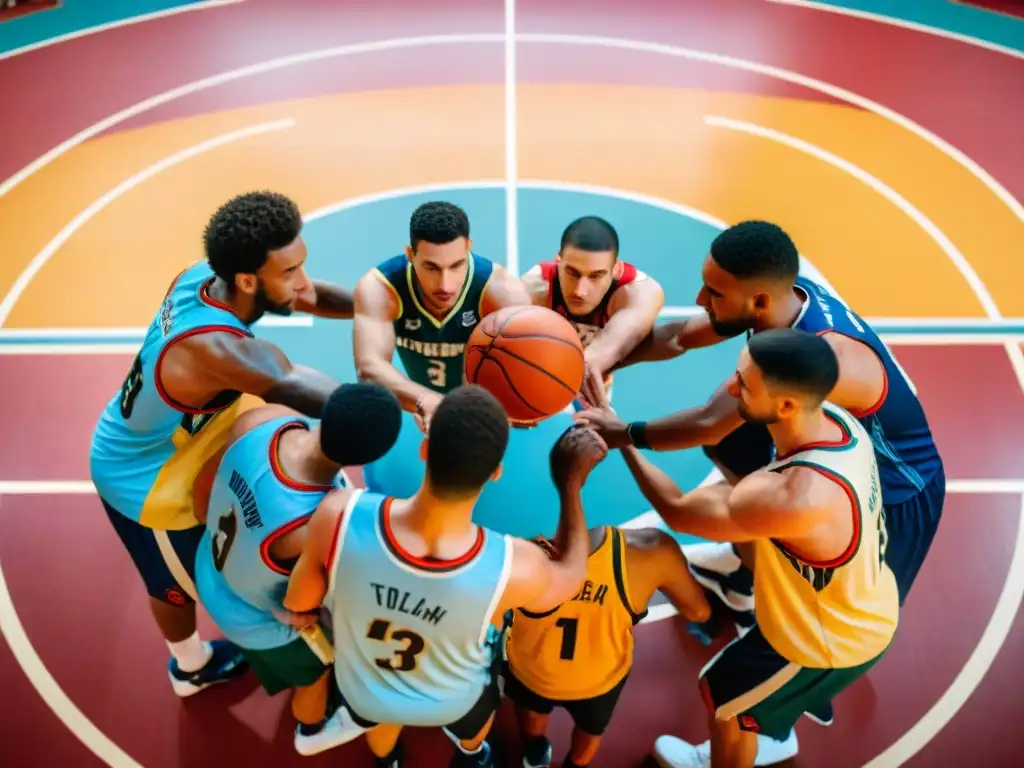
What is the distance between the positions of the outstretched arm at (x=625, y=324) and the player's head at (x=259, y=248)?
150 centimetres

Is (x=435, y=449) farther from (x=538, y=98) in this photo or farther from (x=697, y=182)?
(x=538, y=98)

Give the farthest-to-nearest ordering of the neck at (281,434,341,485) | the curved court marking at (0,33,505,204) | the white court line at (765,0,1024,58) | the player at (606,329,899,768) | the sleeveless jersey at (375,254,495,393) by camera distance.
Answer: the white court line at (765,0,1024,58) → the curved court marking at (0,33,505,204) → the sleeveless jersey at (375,254,495,393) → the neck at (281,434,341,485) → the player at (606,329,899,768)

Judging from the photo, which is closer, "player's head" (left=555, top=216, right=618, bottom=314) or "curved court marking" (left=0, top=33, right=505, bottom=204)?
"player's head" (left=555, top=216, right=618, bottom=314)

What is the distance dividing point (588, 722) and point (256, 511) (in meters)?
1.55

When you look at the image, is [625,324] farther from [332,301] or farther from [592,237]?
[332,301]

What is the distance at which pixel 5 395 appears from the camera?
557 cm

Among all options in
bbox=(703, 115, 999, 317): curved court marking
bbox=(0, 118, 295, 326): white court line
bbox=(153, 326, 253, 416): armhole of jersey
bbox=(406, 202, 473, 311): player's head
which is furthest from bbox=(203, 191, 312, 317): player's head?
bbox=(703, 115, 999, 317): curved court marking

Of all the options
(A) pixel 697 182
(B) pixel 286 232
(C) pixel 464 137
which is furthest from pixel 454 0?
(B) pixel 286 232

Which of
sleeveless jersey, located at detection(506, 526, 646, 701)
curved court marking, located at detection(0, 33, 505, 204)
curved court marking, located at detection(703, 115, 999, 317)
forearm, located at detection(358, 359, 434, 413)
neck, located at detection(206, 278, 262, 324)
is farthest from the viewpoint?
curved court marking, located at detection(0, 33, 505, 204)

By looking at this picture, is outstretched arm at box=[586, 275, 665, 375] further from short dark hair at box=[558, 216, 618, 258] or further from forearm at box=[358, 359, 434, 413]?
forearm at box=[358, 359, 434, 413]

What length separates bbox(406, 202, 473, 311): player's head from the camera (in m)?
3.94

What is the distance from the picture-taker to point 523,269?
6.31 m

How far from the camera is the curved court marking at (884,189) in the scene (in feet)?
20.9

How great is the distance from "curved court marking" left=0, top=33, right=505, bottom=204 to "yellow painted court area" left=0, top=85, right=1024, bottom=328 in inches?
5.7
